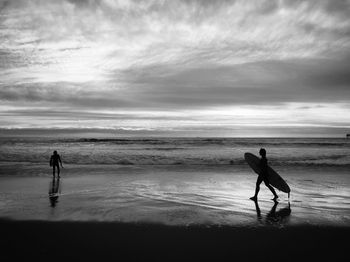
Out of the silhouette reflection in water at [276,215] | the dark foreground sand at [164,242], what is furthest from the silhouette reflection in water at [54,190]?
the silhouette reflection in water at [276,215]

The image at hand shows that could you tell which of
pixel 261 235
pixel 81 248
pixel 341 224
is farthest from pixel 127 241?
pixel 341 224

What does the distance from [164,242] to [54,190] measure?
8.05m

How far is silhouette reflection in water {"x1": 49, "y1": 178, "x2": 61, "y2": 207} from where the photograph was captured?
10320 mm

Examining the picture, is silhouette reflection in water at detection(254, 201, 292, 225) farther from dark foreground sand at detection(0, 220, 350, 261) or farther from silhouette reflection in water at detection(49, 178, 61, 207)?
silhouette reflection in water at detection(49, 178, 61, 207)

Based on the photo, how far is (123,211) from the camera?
8836mm

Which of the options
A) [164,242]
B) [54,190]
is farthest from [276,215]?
[54,190]

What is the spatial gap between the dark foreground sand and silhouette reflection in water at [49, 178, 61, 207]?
2.68 meters

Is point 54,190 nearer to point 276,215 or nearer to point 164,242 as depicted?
point 164,242

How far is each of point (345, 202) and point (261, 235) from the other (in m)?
5.43

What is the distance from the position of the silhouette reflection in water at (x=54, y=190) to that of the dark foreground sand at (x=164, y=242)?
106 inches

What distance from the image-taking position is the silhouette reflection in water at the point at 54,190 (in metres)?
10.3

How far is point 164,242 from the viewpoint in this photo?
20.7 ft

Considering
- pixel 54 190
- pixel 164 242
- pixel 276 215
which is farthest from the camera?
pixel 54 190

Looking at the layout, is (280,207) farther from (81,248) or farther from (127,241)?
(81,248)
